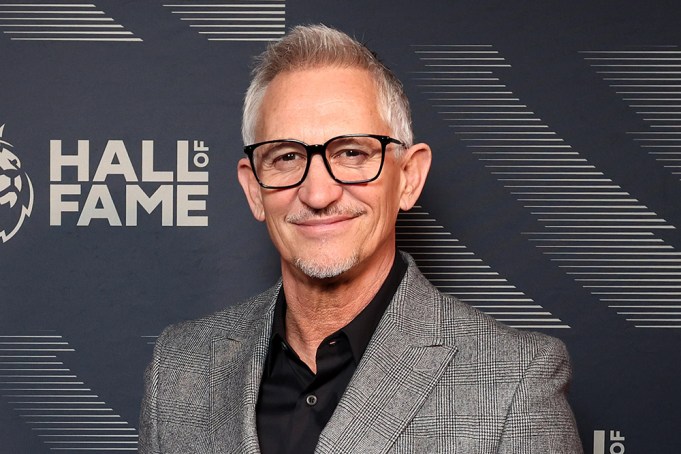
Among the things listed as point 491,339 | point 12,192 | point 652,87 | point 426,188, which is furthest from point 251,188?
point 652,87

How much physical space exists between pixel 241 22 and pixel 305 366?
3.29 feet

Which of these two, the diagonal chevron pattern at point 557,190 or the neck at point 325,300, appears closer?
the neck at point 325,300

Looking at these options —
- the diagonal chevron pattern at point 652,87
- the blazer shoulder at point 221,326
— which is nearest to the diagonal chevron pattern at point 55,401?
the blazer shoulder at point 221,326

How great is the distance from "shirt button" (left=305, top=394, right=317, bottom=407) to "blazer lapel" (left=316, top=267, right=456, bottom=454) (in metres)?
0.08

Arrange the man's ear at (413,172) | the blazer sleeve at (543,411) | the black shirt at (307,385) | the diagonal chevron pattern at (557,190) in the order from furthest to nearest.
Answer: the diagonal chevron pattern at (557,190), the man's ear at (413,172), the black shirt at (307,385), the blazer sleeve at (543,411)

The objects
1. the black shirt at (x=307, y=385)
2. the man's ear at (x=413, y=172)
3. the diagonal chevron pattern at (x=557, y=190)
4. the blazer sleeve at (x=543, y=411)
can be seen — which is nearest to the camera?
the blazer sleeve at (x=543, y=411)

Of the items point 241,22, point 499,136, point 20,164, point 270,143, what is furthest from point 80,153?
point 499,136

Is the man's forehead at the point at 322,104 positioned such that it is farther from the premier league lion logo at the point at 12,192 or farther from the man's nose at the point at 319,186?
Result: the premier league lion logo at the point at 12,192

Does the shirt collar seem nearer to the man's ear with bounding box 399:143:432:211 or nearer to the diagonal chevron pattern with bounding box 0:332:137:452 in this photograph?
the man's ear with bounding box 399:143:432:211

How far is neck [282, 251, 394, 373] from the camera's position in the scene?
4.95 feet

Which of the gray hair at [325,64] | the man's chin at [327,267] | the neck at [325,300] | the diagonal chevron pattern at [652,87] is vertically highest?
the diagonal chevron pattern at [652,87]

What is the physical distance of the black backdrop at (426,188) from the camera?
2.14 m

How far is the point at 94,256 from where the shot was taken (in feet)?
7.08

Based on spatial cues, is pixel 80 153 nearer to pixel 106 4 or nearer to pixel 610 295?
pixel 106 4
